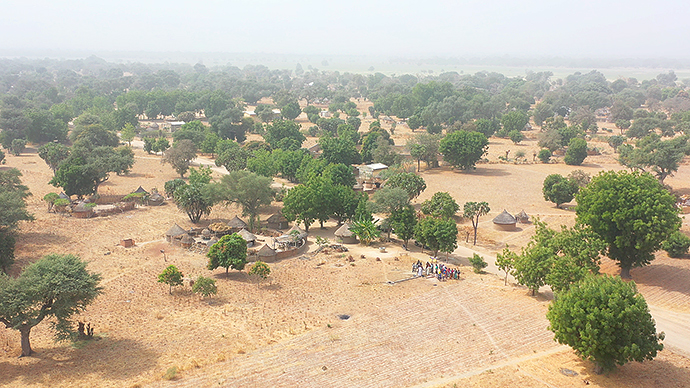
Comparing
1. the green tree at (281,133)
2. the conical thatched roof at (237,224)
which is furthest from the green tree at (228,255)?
the green tree at (281,133)

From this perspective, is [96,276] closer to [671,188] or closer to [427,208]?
[427,208]

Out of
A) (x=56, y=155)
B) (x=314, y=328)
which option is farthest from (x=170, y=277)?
(x=56, y=155)

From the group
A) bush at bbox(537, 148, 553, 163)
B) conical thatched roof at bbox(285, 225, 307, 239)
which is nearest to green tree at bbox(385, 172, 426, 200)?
conical thatched roof at bbox(285, 225, 307, 239)

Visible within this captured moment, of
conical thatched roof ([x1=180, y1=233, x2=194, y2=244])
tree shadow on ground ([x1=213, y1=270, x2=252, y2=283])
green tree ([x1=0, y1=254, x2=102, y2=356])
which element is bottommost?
tree shadow on ground ([x1=213, y1=270, x2=252, y2=283])

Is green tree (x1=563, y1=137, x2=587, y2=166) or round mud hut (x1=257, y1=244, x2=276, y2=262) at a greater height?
green tree (x1=563, y1=137, x2=587, y2=166)

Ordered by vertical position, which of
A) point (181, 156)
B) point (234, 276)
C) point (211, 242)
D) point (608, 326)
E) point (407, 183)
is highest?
point (608, 326)

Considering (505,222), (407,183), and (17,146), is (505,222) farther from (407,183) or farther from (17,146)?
(17,146)

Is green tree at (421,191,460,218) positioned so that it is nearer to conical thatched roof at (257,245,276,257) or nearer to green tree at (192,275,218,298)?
conical thatched roof at (257,245,276,257)

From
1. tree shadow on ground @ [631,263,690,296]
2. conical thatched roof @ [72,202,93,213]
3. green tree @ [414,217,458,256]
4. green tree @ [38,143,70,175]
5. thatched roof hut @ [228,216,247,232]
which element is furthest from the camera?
green tree @ [38,143,70,175]
